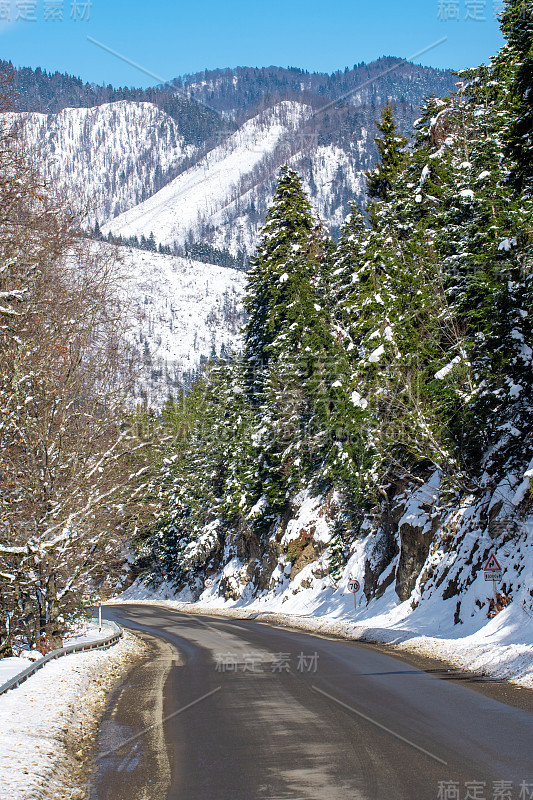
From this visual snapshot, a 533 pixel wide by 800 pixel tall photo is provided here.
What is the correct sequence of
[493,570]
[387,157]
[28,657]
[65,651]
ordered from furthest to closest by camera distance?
1. [387,157]
2. [493,570]
3. [65,651]
4. [28,657]

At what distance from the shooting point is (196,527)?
207ft

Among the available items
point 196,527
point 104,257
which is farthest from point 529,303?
point 196,527

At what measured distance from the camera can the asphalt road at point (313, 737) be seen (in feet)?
21.8

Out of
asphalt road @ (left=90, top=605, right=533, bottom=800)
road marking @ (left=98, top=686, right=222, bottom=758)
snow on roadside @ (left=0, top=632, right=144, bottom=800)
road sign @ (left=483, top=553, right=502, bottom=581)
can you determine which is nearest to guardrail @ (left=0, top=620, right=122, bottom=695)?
snow on roadside @ (left=0, top=632, right=144, bottom=800)

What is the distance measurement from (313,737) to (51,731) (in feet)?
10.8

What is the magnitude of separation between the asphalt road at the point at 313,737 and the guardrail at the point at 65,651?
63.9 inches

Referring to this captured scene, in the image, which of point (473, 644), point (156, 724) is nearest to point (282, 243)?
point (473, 644)

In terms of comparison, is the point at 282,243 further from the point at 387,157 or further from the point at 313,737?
the point at 313,737

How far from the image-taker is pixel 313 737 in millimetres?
8586

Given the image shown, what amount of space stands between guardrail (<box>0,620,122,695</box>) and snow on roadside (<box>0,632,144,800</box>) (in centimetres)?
11

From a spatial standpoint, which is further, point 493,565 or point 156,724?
point 493,565

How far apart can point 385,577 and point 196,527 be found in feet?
112

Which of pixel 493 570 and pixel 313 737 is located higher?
pixel 493 570

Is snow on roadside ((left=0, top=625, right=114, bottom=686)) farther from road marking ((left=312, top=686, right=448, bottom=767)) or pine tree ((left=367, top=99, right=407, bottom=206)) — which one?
pine tree ((left=367, top=99, right=407, bottom=206))
